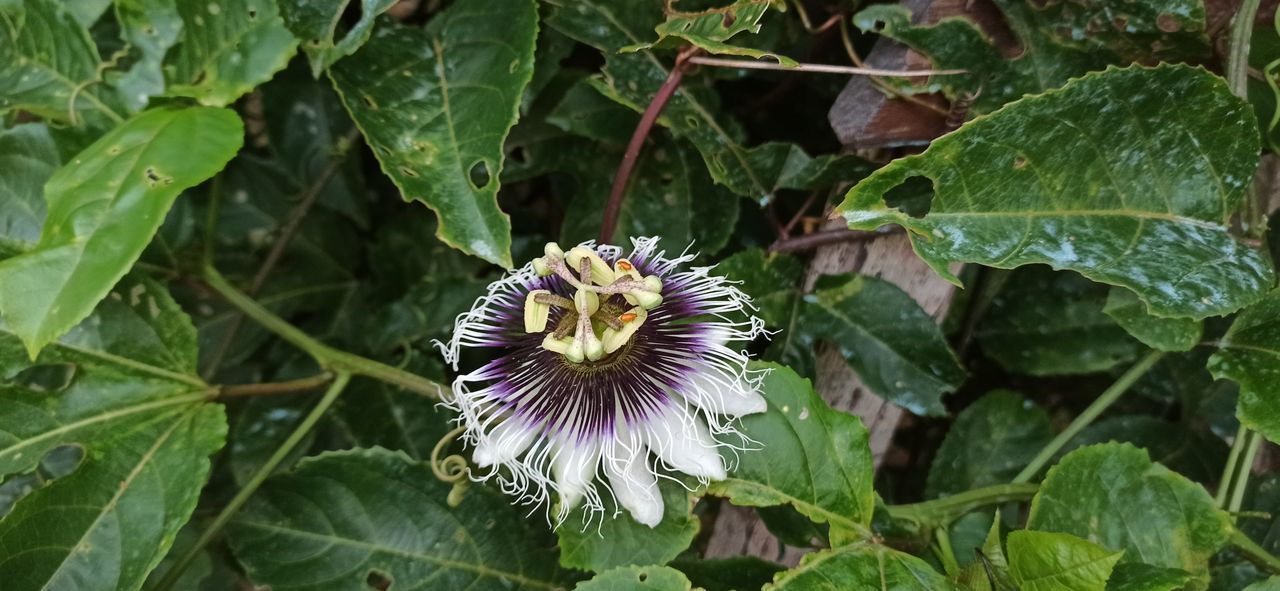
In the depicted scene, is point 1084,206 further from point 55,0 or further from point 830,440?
point 55,0

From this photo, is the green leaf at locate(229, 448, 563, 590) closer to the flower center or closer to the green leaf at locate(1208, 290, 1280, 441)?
the flower center

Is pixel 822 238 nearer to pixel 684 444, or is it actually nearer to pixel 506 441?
pixel 684 444

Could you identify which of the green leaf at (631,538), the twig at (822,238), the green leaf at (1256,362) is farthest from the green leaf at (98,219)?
the green leaf at (1256,362)

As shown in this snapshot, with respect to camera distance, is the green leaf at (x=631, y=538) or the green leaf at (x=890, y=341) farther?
the green leaf at (x=890, y=341)

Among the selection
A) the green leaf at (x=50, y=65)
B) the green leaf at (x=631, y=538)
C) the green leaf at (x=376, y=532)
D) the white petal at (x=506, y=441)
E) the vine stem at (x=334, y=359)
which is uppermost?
the green leaf at (x=50, y=65)

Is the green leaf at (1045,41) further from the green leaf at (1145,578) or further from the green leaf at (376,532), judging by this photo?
the green leaf at (376,532)

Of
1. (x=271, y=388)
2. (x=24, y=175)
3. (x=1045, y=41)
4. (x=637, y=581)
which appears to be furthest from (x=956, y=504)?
(x=24, y=175)

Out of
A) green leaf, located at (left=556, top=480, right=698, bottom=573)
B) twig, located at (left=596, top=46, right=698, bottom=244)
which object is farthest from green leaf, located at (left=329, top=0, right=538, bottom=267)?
green leaf, located at (left=556, top=480, right=698, bottom=573)
